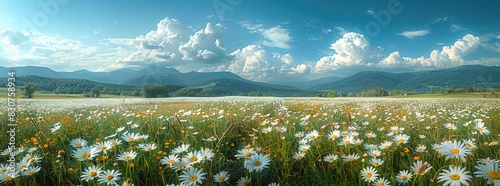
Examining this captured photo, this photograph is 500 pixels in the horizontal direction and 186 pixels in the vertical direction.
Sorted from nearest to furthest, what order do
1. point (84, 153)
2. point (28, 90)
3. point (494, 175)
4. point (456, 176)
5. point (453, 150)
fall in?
point (494, 175)
point (456, 176)
point (453, 150)
point (84, 153)
point (28, 90)

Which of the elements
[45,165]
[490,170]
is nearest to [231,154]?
[45,165]

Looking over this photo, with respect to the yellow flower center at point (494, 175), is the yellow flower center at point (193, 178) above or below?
below

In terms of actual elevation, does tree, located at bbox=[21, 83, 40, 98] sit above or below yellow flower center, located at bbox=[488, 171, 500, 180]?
above

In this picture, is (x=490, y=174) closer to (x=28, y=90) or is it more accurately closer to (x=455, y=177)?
(x=455, y=177)

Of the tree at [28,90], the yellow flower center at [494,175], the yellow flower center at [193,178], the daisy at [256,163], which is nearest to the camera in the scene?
the yellow flower center at [494,175]

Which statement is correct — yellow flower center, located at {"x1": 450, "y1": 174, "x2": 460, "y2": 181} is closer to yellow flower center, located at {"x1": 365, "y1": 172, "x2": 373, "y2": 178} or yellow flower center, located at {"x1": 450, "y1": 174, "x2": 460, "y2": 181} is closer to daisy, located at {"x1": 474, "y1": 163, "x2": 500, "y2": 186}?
daisy, located at {"x1": 474, "y1": 163, "x2": 500, "y2": 186}

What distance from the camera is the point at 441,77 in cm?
17600

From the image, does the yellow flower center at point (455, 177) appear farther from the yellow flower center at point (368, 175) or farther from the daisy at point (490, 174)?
the yellow flower center at point (368, 175)

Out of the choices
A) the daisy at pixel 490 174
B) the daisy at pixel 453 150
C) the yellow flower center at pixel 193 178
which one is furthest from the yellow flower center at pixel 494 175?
the yellow flower center at pixel 193 178

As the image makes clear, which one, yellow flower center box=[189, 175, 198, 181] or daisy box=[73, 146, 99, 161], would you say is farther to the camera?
daisy box=[73, 146, 99, 161]

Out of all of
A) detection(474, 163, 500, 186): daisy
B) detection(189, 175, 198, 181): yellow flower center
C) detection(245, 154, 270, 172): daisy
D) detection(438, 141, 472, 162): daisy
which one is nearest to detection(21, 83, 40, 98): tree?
detection(189, 175, 198, 181): yellow flower center

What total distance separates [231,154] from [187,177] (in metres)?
1.54

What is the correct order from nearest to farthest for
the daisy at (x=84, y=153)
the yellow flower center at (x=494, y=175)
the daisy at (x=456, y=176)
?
the yellow flower center at (x=494, y=175) → the daisy at (x=456, y=176) → the daisy at (x=84, y=153)

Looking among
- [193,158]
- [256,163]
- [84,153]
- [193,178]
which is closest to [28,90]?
[84,153]
